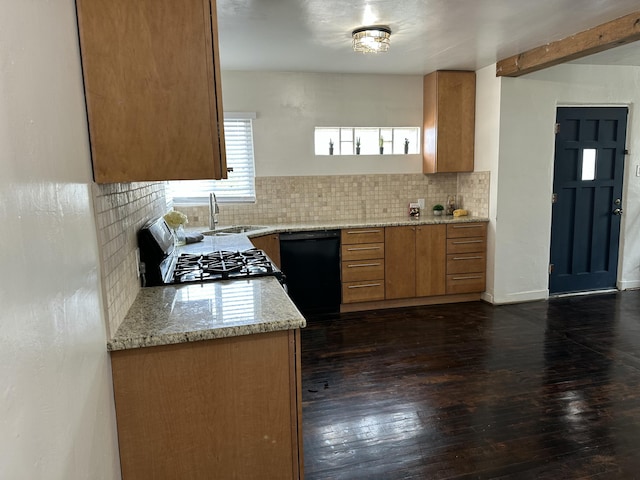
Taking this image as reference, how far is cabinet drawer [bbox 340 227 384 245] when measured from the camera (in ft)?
13.9

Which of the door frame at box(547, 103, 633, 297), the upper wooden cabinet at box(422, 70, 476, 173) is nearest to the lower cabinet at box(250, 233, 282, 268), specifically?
the upper wooden cabinet at box(422, 70, 476, 173)

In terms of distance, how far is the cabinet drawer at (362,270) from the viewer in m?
4.29

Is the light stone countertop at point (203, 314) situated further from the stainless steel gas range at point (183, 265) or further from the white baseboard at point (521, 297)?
the white baseboard at point (521, 297)

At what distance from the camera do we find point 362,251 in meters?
4.30

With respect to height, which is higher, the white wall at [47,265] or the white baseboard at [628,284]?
the white wall at [47,265]

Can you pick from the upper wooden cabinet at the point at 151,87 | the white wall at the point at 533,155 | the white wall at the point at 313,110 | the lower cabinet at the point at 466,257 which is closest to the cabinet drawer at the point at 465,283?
the lower cabinet at the point at 466,257

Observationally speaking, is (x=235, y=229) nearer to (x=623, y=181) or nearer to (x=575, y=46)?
(x=575, y=46)

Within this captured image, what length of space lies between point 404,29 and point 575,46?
1.40 metres

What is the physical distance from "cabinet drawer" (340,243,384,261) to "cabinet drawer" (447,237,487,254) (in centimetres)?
76

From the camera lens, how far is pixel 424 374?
117 inches

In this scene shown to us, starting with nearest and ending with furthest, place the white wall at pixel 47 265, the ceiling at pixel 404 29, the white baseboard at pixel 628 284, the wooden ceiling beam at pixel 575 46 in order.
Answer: the white wall at pixel 47 265
the ceiling at pixel 404 29
the wooden ceiling beam at pixel 575 46
the white baseboard at pixel 628 284

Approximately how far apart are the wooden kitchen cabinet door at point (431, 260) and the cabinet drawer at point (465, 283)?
77 mm

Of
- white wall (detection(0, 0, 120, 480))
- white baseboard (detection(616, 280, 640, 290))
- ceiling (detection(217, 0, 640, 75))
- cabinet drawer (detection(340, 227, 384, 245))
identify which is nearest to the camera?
white wall (detection(0, 0, 120, 480))

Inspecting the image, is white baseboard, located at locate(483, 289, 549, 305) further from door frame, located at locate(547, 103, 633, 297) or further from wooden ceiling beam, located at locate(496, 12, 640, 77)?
wooden ceiling beam, located at locate(496, 12, 640, 77)
